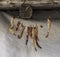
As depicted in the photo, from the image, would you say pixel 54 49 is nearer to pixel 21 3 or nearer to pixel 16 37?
pixel 16 37

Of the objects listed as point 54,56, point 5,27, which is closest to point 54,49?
point 54,56

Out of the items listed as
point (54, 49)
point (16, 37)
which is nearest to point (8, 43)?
point (16, 37)

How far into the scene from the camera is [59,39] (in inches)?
115

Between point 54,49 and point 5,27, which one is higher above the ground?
point 5,27

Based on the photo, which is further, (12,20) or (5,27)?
(5,27)

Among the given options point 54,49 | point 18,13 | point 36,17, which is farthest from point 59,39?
point 18,13

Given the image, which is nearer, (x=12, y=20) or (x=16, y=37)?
(x=12, y=20)

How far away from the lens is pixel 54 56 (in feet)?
9.55

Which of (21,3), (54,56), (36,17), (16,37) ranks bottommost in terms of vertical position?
(54,56)

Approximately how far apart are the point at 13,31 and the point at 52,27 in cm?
49

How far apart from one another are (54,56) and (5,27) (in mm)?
698

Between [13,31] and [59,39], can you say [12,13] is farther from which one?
[59,39]

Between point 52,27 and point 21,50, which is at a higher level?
point 52,27

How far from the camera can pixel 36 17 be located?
3064 mm
